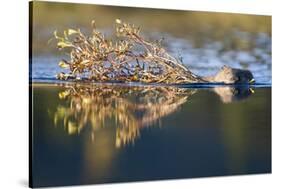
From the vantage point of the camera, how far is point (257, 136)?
7922 millimetres

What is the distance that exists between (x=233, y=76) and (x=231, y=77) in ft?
0.11

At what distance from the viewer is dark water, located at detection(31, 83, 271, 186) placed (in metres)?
7.00

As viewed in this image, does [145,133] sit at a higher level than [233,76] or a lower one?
lower

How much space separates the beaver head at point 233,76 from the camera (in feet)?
25.5

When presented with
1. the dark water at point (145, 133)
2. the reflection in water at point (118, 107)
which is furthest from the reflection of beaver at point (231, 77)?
the reflection in water at point (118, 107)

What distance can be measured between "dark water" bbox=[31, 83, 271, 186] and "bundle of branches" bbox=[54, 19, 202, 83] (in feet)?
0.40

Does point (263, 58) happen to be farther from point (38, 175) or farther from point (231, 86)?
point (38, 175)

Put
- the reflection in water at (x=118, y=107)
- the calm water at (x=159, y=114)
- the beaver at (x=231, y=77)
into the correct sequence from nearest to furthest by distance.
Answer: the calm water at (x=159, y=114)
the reflection in water at (x=118, y=107)
the beaver at (x=231, y=77)

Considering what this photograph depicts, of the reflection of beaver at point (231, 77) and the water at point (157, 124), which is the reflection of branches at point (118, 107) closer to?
the water at point (157, 124)

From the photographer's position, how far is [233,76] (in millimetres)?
7848

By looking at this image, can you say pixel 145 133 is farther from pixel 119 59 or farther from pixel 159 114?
pixel 119 59

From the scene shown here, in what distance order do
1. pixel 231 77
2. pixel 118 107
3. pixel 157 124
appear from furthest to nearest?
pixel 231 77
pixel 157 124
pixel 118 107

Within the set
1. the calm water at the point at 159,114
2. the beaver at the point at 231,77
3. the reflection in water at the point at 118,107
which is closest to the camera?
the calm water at the point at 159,114

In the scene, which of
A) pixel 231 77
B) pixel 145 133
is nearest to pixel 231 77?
pixel 231 77
